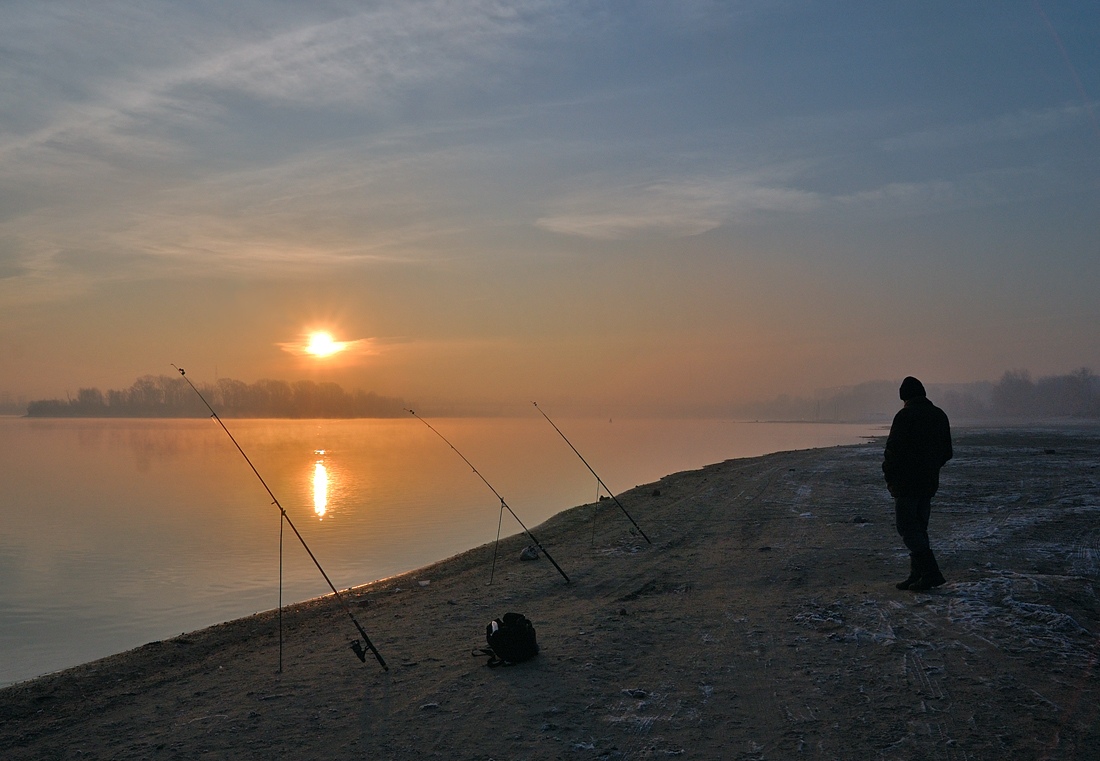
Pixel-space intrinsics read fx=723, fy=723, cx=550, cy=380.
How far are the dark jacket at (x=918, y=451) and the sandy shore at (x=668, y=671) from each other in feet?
3.82

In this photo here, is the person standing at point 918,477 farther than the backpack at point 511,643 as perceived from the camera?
Yes

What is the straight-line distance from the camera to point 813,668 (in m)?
6.09

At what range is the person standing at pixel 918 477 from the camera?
314 inches

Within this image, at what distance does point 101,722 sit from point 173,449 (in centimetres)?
6503

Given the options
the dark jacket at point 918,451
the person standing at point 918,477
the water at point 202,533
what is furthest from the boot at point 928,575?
the water at point 202,533

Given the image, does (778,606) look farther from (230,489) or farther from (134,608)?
(230,489)

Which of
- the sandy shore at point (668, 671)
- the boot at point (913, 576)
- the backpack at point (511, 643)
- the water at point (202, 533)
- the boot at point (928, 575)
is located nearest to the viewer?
the sandy shore at point (668, 671)

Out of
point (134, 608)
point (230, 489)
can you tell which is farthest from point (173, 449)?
point (134, 608)

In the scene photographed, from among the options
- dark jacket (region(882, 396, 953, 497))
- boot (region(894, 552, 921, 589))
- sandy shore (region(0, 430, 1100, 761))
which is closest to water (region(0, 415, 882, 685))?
sandy shore (region(0, 430, 1100, 761))

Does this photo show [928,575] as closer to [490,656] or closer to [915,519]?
[915,519]

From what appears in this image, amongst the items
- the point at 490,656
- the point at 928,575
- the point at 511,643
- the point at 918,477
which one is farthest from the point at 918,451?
the point at 490,656

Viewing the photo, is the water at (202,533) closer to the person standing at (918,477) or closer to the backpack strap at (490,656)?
the backpack strap at (490,656)

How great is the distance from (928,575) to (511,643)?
470cm

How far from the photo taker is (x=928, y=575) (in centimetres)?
795
